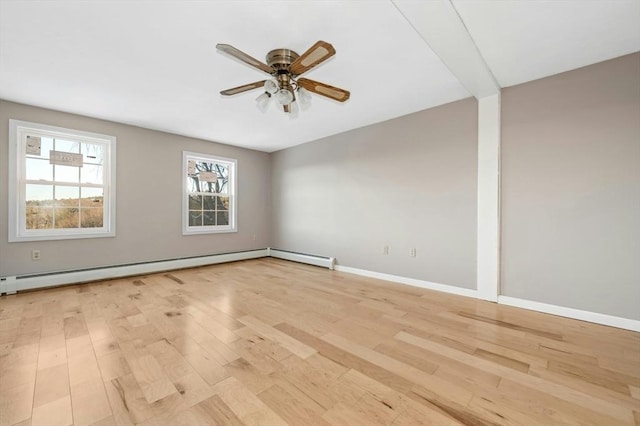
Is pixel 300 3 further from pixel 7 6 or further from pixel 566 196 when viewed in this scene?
pixel 566 196

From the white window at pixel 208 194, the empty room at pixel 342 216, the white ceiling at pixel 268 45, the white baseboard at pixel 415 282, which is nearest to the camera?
the empty room at pixel 342 216

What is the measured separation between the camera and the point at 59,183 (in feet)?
11.9

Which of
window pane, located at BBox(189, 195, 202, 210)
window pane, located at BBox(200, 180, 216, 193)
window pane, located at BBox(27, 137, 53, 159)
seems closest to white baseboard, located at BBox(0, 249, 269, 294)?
window pane, located at BBox(189, 195, 202, 210)

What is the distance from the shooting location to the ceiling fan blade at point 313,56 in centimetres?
165

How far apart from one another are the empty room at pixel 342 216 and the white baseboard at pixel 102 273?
0.03m

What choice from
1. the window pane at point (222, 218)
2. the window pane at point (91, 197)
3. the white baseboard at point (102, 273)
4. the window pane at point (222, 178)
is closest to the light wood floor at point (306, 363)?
the white baseboard at point (102, 273)

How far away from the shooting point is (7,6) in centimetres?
176

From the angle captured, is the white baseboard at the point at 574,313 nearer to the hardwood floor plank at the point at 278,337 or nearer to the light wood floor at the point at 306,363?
the light wood floor at the point at 306,363

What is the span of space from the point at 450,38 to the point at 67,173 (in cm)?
501

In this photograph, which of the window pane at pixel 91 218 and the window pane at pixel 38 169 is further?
the window pane at pixel 91 218

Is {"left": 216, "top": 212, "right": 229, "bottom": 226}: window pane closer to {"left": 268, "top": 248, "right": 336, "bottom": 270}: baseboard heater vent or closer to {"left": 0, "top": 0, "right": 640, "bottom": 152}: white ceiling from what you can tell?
{"left": 268, "top": 248, "right": 336, "bottom": 270}: baseboard heater vent

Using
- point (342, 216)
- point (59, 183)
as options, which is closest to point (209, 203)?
point (59, 183)

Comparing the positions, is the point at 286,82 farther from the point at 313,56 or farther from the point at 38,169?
the point at 38,169

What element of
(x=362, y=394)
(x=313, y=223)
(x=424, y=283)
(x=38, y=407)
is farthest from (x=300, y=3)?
(x=313, y=223)
